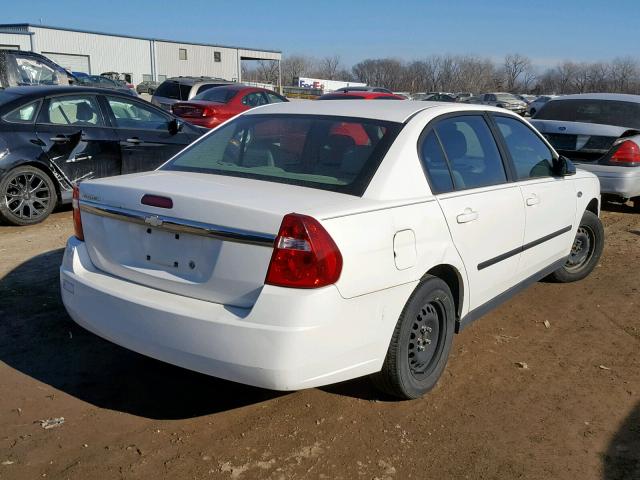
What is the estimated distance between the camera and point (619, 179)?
7.83 m

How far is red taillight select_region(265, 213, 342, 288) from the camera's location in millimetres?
2656

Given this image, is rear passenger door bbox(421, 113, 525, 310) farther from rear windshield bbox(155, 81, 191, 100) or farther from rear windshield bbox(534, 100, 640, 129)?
rear windshield bbox(155, 81, 191, 100)

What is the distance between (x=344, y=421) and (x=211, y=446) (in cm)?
70

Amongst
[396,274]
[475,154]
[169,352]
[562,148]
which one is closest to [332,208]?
Answer: [396,274]

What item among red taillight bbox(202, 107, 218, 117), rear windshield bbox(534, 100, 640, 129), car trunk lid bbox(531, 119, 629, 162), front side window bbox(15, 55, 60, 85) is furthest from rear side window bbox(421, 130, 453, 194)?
front side window bbox(15, 55, 60, 85)

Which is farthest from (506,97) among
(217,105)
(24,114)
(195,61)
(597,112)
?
(24,114)

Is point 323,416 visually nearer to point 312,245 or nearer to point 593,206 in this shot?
point 312,245

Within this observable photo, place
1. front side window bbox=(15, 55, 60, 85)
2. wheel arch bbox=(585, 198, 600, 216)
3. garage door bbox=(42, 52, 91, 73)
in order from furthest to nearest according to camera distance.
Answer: garage door bbox=(42, 52, 91, 73), front side window bbox=(15, 55, 60, 85), wheel arch bbox=(585, 198, 600, 216)

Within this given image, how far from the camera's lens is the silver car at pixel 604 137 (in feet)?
25.8

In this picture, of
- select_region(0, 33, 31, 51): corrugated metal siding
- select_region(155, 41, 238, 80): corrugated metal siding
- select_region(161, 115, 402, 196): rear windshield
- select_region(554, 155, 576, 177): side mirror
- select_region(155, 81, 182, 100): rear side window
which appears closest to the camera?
select_region(161, 115, 402, 196): rear windshield

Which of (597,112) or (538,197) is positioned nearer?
(538,197)

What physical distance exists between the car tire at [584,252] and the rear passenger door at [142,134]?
15.6 feet

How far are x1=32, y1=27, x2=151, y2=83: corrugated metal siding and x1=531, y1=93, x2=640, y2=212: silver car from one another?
4447 centimetres

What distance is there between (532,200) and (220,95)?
10.3m
